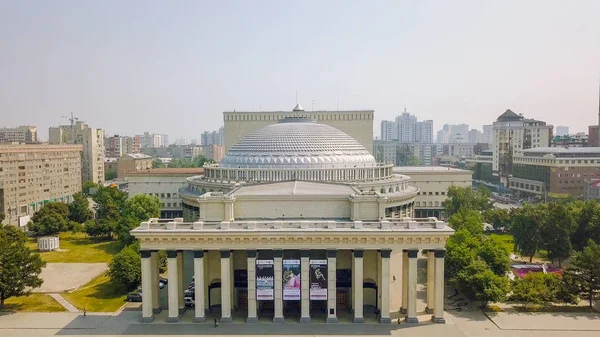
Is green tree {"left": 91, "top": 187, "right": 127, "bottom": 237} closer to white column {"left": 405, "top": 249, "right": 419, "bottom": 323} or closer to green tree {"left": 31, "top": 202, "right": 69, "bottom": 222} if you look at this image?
green tree {"left": 31, "top": 202, "right": 69, "bottom": 222}

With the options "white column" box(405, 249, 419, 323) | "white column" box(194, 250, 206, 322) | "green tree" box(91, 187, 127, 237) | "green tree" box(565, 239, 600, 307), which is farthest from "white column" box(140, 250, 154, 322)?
"green tree" box(565, 239, 600, 307)

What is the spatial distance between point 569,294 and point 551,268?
39.8 feet

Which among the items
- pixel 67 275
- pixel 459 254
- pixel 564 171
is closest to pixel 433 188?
pixel 564 171

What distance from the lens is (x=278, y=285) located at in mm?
31000

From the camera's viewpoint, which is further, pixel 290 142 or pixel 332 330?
pixel 290 142

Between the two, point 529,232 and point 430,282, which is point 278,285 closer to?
point 430,282

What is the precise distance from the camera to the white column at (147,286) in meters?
30.9

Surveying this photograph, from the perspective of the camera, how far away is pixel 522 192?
10431cm

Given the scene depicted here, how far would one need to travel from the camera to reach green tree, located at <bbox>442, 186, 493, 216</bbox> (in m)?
67.9

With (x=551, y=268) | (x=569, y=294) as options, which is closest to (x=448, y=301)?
(x=569, y=294)

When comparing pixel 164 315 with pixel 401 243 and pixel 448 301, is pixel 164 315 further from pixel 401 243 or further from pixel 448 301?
pixel 448 301

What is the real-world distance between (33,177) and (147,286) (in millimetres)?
65361

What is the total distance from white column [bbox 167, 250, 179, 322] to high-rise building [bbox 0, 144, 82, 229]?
5254 cm

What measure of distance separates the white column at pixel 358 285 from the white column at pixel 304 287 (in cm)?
308
